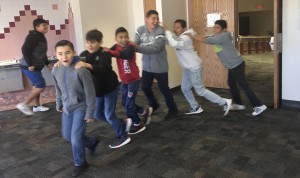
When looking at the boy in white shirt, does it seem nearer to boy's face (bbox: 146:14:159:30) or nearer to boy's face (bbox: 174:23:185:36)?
boy's face (bbox: 174:23:185:36)

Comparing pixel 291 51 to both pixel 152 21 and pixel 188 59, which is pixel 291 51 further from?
pixel 152 21

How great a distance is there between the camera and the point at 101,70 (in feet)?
9.07

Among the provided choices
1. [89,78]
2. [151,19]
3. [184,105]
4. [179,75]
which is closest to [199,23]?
[179,75]

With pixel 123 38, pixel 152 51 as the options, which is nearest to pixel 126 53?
pixel 123 38

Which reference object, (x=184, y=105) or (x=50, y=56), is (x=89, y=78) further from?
(x=50, y=56)

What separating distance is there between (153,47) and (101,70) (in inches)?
32.2

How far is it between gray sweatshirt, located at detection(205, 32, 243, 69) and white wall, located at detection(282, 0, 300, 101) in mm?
733

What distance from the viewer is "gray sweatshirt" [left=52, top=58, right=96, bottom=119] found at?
2469 millimetres

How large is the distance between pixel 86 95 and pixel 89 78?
143 millimetres

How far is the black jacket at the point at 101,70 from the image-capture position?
2756 mm

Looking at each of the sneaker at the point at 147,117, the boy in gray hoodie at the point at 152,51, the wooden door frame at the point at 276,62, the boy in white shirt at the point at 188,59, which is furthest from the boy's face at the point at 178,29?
the wooden door frame at the point at 276,62

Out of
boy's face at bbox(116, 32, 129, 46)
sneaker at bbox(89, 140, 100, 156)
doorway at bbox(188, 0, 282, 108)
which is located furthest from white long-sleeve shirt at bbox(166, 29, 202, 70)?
sneaker at bbox(89, 140, 100, 156)

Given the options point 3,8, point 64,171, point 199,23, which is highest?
point 3,8

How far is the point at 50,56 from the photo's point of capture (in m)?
5.45
